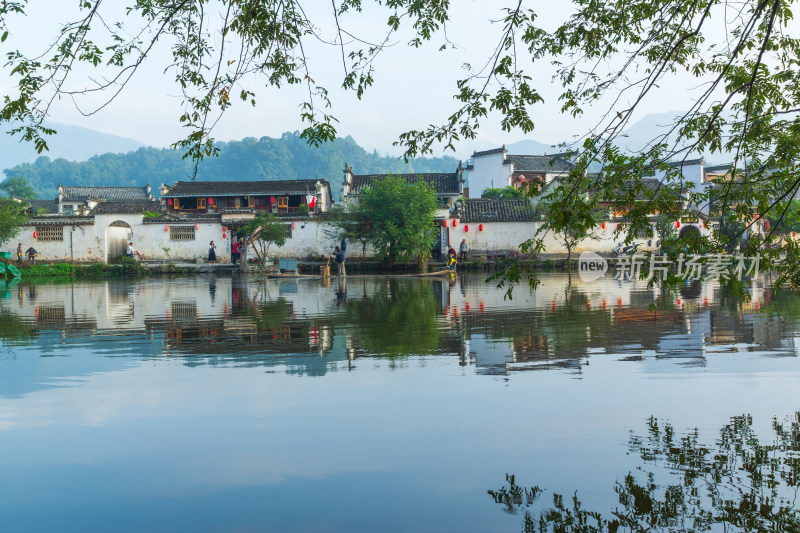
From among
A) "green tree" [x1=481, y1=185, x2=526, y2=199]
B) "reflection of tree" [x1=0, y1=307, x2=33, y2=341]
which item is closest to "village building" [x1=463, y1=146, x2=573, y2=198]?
"green tree" [x1=481, y1=185, x2=526, y2=199]

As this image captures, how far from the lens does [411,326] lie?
42.7ft

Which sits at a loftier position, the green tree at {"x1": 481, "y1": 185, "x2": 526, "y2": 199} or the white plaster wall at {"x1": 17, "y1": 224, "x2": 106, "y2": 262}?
the green tree at {"x1": 481, "y1": 185, "x2": 526, "y2": 199}

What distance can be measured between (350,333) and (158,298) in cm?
1008

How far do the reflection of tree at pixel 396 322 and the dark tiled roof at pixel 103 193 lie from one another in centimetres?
4712

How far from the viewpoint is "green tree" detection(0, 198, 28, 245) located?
3562 cm

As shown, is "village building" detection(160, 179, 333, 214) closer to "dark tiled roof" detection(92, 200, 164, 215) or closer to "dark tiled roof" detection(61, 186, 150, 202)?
"dark tiled roof" detection(92, 200, 164, 215)

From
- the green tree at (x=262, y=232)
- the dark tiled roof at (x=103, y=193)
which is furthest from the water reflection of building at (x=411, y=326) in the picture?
the dark tiled roof at (x=103, y=193)

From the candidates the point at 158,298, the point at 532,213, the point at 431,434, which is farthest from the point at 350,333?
the point at 532,213

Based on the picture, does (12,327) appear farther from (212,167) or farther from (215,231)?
(212,167)

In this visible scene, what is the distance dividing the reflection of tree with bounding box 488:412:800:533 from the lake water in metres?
0.07

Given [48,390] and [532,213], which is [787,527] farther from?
[532,213]

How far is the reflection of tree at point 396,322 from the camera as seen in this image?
1066 cm

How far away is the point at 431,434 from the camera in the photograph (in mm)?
6020

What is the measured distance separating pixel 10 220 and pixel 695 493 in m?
37.9
